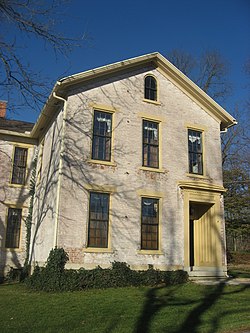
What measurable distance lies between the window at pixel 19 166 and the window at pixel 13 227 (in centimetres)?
170

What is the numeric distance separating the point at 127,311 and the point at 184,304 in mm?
1994

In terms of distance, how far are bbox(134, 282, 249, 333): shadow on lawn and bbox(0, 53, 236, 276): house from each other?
285 centimetres

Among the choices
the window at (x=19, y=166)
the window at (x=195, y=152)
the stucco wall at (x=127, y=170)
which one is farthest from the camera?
the window at (x=19, y=166)

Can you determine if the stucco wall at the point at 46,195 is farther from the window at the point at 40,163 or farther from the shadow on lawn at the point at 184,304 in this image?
the shadow on lawn at the point at 184,304

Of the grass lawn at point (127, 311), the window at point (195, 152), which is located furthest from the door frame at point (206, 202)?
the grass lawn at point (127, 311)

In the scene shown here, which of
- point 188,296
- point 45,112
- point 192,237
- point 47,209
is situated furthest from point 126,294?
point 45,112

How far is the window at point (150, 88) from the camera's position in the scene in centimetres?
1742

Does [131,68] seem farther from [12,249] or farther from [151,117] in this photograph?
[12,249]

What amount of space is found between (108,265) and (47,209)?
12.5ft

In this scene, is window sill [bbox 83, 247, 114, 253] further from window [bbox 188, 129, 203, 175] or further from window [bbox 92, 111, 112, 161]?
window [bbox 188, 129, 203, 175]

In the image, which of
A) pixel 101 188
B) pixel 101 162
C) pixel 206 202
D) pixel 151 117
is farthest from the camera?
pixel 206 202

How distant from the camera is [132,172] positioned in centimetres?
1577

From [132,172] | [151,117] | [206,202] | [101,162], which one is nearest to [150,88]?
[151,117]

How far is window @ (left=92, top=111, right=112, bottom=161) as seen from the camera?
A: 1535cm
